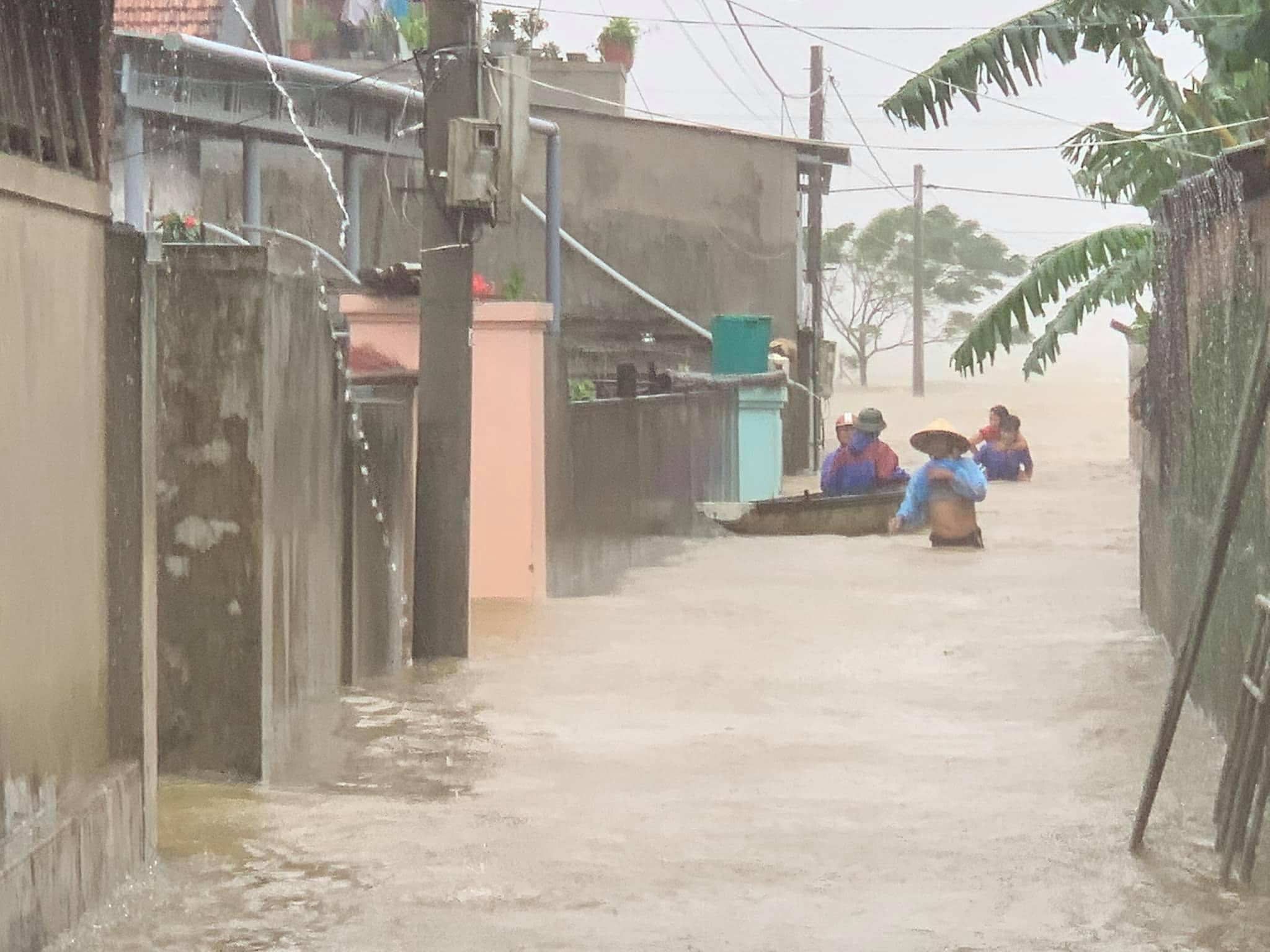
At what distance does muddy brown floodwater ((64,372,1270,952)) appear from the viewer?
5648mm

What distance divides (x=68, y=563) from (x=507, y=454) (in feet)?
25.9

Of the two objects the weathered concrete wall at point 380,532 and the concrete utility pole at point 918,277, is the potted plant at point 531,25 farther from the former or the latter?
the concrete utility pole at point 918,277

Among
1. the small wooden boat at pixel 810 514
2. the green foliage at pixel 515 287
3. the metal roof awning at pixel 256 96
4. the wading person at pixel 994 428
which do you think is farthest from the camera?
the wading person at pixel 994 428

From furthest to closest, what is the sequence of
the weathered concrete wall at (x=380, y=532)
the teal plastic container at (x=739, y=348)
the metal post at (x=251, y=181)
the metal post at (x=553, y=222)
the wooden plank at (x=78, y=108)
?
the teal plastic container at (x=739, y=348) → the metal post at (x=553, y=222) → the metal post at (x=251, y=181) → the weathered concrete wall at (x=380, y=532) → the wooden plank at (x=78, y=108)

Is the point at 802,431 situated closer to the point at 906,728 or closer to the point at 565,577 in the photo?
the point at 565,577

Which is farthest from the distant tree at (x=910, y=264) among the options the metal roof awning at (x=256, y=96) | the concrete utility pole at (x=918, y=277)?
the metal roof awning at (x=256, y=96)

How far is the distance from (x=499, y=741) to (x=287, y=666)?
107 centimetres

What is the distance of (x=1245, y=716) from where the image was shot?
650 cm

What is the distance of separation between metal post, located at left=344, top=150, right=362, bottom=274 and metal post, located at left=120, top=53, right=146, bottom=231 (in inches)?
121

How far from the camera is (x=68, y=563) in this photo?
5.63m

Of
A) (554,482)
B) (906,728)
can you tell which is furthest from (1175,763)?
(554,482)

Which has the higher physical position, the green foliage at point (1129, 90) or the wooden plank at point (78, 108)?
the green foliage at point (1129, 90)

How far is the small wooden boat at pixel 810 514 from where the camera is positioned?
19812 millimetres

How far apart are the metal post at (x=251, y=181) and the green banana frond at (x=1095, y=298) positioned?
321 inches
